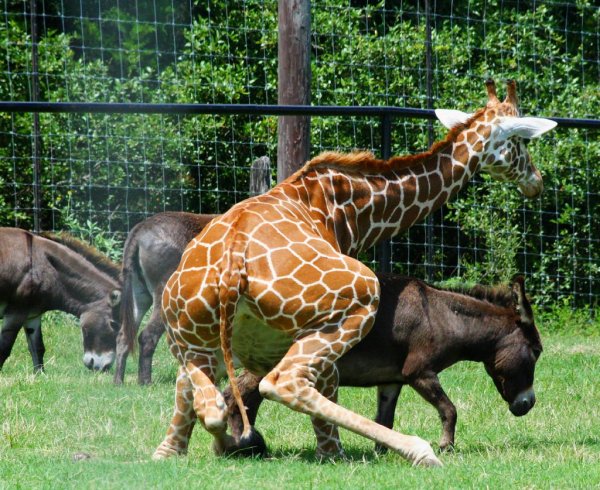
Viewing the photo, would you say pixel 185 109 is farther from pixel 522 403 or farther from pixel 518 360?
pixel 522 403

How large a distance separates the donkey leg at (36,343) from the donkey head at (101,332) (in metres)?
0.45

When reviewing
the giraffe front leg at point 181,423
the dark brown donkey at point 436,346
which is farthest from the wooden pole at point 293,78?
the giraffe front leg at point 181,423

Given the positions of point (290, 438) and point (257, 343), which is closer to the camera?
point (257, 343)

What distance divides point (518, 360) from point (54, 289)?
520cm

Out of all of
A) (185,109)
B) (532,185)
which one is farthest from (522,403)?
(185,109)

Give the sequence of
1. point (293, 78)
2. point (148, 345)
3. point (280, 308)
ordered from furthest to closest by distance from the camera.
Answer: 1. point (148, 345)
2. point (293, 78)
3. point (280, 308)

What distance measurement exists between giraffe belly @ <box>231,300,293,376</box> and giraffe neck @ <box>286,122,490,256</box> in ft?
2.50

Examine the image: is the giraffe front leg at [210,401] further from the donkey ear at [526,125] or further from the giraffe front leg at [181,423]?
the donkey ear at [526,125]

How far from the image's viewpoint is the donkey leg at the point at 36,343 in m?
10.6

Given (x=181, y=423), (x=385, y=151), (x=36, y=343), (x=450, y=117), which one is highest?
(x=450, y=117)

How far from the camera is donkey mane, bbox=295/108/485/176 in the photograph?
7223mm

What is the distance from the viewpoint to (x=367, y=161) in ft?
24.3

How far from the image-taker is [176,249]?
10086mm

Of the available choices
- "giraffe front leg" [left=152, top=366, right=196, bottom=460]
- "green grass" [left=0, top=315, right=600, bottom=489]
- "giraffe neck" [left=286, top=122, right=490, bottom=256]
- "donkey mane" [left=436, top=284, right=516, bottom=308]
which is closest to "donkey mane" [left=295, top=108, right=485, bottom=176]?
"giraffe neck" [left=286, top=122, right=490, bottom=256]
